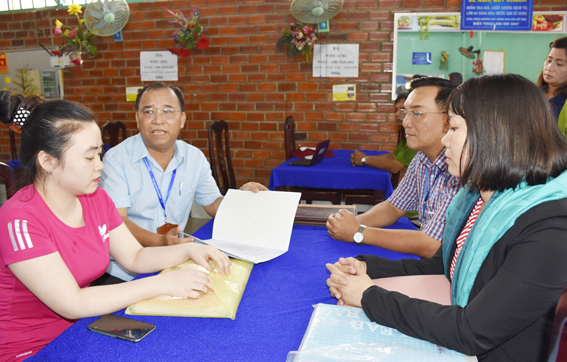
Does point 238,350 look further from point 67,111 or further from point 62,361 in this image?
point 67,111

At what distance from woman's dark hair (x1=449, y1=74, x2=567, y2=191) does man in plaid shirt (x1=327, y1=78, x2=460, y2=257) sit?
0.59 metres

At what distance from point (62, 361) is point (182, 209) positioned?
1242 mm

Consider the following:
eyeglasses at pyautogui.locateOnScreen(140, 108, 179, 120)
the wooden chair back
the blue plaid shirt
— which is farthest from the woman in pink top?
the wooden chair back

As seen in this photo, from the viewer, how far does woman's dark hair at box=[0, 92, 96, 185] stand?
1.08 m

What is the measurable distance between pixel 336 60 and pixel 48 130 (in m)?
3.55

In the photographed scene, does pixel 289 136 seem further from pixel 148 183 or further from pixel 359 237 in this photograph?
pixel 359 237

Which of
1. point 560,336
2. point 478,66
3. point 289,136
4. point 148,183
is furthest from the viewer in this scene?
point 478,66

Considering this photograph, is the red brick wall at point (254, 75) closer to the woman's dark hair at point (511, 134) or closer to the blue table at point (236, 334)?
the blue table at point (236, 334)

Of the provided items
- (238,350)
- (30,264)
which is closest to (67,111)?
(30,264)

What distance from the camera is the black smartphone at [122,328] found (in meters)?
0.83

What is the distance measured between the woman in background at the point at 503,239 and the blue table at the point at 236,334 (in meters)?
0.17

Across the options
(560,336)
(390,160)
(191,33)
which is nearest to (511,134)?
(560,336)

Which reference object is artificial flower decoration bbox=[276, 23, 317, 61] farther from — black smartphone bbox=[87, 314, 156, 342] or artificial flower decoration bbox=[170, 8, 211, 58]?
black smartphone bbox=[87, 314, 156, 342]

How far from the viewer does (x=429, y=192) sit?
1.76m
